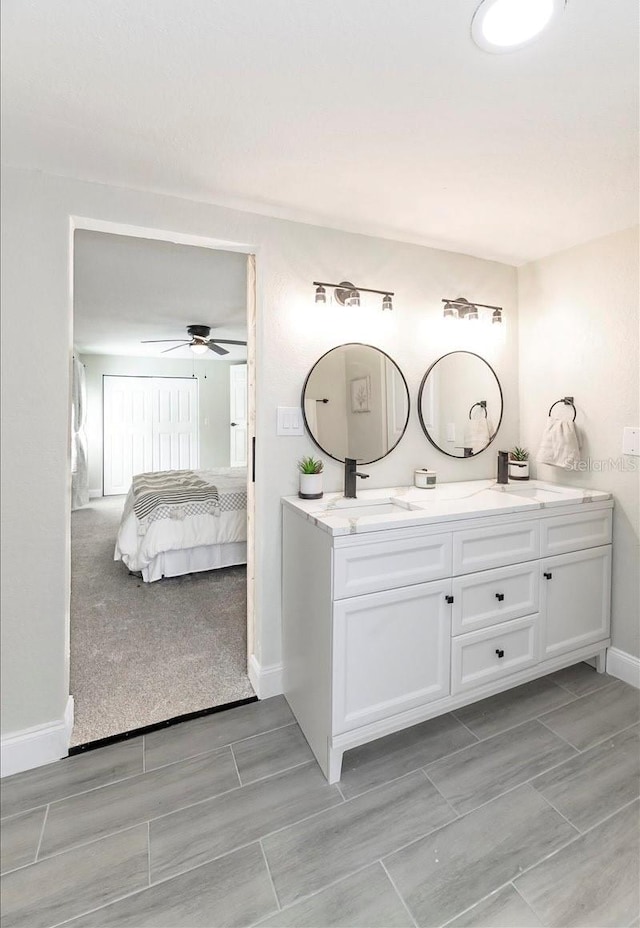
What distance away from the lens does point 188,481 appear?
13.3 ft

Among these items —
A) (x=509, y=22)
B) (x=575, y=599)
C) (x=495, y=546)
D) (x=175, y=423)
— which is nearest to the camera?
(x=509, y=22)

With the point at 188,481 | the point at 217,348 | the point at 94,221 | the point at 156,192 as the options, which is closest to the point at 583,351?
the point at 156,192

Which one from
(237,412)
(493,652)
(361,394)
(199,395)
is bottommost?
(493,652)

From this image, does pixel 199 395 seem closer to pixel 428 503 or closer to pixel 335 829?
pixel 428 503

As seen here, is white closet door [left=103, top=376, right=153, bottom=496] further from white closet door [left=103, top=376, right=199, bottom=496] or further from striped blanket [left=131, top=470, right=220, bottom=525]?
striped blanket [left=131, top=470, right=220, bottom=525]

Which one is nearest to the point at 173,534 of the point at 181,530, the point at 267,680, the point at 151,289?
the point at 181,530

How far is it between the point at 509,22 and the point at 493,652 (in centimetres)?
→ 194

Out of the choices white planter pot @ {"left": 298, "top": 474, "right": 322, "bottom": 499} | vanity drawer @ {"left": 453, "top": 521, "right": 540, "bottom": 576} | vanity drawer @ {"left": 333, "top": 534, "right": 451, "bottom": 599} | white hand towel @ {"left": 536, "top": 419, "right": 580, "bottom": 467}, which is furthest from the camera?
white hand towel @ {"left": 536, "top": 419, "right": 580, "bottom": 467}

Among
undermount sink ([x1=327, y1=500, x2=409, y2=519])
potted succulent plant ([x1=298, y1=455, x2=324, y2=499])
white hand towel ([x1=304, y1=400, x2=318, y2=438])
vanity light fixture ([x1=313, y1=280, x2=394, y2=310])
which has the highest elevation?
vanity light fixture ([x1=313, y1=280, x2=394, y2=310])

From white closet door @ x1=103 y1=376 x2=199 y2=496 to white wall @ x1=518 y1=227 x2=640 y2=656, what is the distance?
5.26 m

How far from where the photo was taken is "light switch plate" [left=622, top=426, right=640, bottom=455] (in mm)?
2020

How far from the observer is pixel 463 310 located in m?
2.33

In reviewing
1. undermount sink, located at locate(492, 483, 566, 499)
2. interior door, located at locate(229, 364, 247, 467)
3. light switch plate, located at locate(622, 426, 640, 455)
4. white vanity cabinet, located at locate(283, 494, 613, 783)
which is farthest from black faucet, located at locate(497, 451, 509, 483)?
interior door, located at locate(229, 364, 247, 467)

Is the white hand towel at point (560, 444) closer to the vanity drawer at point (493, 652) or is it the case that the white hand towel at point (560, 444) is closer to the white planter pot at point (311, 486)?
the vanity drawer at point (493, 652)
